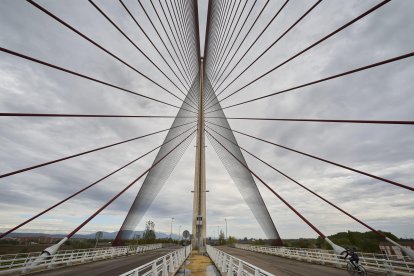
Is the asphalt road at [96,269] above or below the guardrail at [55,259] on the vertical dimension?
below

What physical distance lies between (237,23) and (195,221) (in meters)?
21.8

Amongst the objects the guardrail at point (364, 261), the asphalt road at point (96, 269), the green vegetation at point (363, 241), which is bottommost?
the asphalt road at point (96, 269)

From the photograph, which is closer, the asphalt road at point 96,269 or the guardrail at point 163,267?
the guardrail at point 163,267

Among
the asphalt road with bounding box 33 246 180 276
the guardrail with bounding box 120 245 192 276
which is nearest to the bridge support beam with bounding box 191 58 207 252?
the asphalt road with bounding box 33 246 180 276

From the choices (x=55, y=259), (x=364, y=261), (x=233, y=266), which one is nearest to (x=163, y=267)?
(x=233, y=266)

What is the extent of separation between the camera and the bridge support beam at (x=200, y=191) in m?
26.8

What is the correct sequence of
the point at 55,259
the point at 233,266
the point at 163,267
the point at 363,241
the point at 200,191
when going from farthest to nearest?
the point at 363,241
the point at 200,191
the point at 55,259
the point at 233,266
the point at 163,267

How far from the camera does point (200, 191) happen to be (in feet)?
93.5

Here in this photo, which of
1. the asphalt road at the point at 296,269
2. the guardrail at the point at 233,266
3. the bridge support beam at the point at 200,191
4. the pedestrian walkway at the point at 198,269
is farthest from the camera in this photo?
the bridge support beam at the point at 200,191

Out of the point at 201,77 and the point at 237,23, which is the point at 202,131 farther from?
the point at 237,23

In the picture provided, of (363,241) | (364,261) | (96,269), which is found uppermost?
(363,241)

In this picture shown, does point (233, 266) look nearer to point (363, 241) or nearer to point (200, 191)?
point (200, 191)

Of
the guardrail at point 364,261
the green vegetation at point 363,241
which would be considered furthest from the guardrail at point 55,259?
the green vegetation at point 363,241

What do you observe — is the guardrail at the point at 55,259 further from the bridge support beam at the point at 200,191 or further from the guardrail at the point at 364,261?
the guardrail at the point at 364,261
